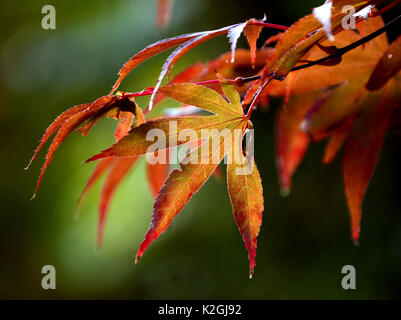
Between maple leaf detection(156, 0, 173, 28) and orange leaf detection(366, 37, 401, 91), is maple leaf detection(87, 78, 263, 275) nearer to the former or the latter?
orange leaf detection(366, 37, 401, 91)

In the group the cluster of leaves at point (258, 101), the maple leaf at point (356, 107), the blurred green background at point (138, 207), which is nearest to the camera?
the cluster of leaves at point (258, 101)

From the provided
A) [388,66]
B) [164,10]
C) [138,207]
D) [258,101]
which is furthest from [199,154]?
[138,207]

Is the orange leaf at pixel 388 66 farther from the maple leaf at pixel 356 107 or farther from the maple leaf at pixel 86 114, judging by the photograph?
the maple leaf at pixel 86 114

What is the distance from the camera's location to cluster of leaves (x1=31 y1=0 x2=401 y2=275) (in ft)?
1.07

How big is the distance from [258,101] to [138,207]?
169cm

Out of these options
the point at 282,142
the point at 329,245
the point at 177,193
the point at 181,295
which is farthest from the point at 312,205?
the point at 177,193

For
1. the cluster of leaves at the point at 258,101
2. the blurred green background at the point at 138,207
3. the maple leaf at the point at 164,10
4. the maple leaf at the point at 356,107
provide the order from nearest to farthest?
the cluster of leaves at the point at 258,101 < the maple leaf at the point at 356,107 < the maple leaf at the point at 164,10 < the blurred green background at the point at 138,207

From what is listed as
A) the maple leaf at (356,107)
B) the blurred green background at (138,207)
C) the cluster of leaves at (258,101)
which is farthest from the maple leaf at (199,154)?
the blurred green background at (138,207)

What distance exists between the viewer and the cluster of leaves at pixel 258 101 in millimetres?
325

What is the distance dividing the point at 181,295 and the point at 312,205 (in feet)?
2.54

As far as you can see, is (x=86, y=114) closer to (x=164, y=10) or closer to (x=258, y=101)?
(x=258, y=101)

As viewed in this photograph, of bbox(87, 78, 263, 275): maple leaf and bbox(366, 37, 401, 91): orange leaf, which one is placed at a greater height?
bbox(366, 37, 401, 91): orange leaf

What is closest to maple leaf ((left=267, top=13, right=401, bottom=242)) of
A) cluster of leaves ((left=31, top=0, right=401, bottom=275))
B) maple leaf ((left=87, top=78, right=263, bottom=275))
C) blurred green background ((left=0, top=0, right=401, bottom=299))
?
cluster of leaves ((left=31, top=0, right=401, bottom=275))

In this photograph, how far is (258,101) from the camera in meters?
0.34
